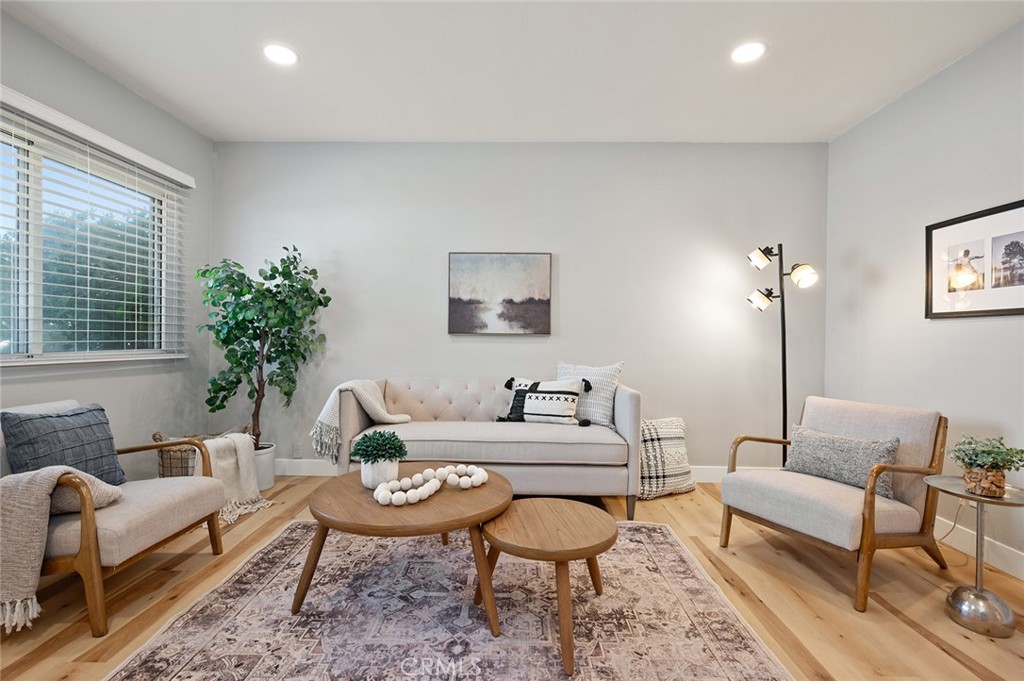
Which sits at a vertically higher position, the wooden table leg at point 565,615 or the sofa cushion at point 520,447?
the sofa cushion at point 520,447

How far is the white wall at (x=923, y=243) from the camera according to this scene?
2.28m

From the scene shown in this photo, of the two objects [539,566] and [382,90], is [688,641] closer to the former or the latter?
[539,566]

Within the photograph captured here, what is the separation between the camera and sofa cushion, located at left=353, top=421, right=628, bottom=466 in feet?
9.21

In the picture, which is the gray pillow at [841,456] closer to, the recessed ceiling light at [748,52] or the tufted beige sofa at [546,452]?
the tufted beige sofa at [546,452]

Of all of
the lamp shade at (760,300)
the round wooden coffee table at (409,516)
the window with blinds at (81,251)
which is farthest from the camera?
the lamp shade at (760,300)

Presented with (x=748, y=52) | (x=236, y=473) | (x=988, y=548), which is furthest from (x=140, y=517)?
(x=988, y=548)

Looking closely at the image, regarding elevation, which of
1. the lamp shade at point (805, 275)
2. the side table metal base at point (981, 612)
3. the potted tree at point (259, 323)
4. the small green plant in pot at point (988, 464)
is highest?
the lamp shade at point (805, 275)

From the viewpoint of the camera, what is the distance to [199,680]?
147cm

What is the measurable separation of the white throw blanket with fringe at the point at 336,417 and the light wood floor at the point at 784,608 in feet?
1.67

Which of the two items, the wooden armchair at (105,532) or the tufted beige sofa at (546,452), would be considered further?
the tufted beige sofa at (546,452)

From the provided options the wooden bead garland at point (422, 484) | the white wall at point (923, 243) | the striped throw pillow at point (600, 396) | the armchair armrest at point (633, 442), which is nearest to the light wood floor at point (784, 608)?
the armchair armrest at point (633, 442)

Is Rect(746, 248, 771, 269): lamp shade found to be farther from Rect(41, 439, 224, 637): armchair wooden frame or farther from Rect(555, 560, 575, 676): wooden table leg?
Rect(41, 439, 224, 637): armchair wooden frame

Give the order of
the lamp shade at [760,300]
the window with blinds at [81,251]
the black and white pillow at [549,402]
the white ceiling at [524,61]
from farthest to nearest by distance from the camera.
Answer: the lamp shade at [760,300]
the black and white pillow at [549,402]
the window with blinds at [81,251]
the white ceiling at [524,61]

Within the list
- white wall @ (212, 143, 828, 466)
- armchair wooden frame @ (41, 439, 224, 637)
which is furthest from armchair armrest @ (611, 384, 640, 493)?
armchair wooden frame @ (41, 439, 224, 637)
